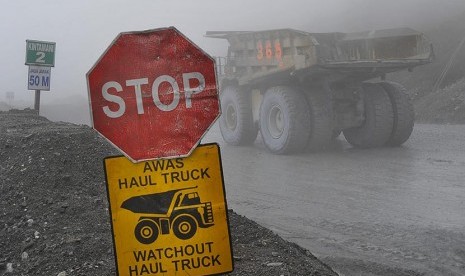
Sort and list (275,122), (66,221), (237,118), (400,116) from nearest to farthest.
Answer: (66,221) < (400,116) < (275,122) < (237,118)

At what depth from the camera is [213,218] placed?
2891 millimetres

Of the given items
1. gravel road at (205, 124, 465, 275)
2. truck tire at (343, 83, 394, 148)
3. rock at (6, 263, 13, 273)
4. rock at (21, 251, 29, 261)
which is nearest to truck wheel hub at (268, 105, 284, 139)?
gravel road at (205, 124, 465, 275)

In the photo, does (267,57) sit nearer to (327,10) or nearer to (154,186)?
(154,186)

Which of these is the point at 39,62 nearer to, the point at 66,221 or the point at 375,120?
the point at 66,221

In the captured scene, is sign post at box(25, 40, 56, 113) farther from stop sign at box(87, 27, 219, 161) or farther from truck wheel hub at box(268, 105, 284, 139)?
stop sign at box(87, 27, 219, 161)

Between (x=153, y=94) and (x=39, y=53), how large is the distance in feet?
27.8

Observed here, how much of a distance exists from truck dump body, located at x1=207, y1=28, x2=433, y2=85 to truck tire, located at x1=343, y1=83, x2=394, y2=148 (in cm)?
43

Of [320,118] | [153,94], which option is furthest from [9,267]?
[320,118]

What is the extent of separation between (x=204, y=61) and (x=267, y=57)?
8.81m

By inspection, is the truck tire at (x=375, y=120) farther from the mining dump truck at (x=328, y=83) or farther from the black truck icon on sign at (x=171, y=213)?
the black truck icon on sign at (x=171, y=213)

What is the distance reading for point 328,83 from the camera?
1127 cm

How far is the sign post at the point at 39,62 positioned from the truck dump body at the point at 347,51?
160 inches

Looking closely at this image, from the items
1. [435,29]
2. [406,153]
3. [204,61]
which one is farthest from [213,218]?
[435,29]

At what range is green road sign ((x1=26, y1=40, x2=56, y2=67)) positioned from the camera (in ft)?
34.5
